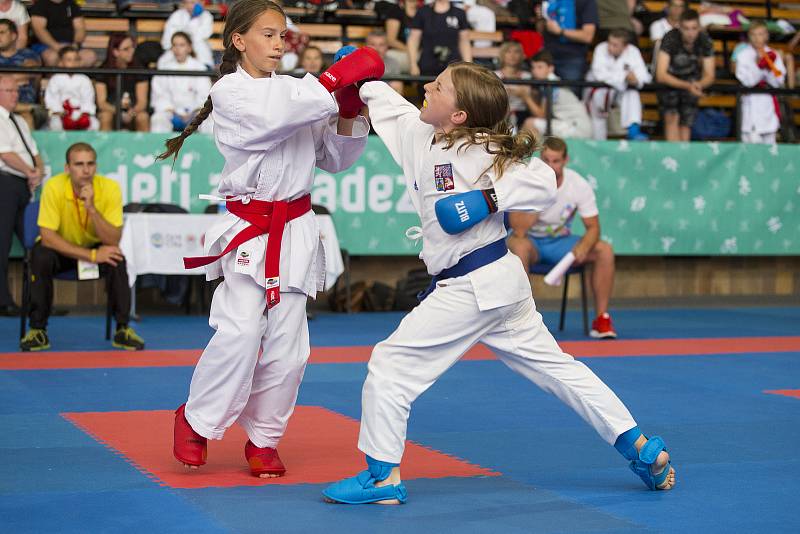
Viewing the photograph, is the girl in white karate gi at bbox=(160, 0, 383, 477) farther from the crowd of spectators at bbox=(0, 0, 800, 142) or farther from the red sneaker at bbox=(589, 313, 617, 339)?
the crowd of spectators at bbox=(0, 0, 800, 142)

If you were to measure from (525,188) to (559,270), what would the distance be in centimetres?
A: 432

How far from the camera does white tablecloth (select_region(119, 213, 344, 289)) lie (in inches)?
344

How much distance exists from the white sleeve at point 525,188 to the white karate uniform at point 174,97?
6849 millimetres

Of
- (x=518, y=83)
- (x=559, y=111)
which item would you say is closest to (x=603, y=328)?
(x=518, y=83)

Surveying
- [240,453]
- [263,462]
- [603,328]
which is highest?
[263,462]

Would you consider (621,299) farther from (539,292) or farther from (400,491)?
(400,491)

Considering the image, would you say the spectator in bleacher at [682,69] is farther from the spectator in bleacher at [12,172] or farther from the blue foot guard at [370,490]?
the blue foot guard at [370,490]

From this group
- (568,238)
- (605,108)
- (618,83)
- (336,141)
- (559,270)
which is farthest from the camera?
(605,108)

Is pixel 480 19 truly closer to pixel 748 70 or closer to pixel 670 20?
pixel 670 20

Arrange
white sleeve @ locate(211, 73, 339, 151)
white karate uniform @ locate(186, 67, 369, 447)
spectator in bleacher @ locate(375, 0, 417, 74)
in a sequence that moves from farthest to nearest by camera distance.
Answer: spectator in bleacher @ locate(375, 0, 417, 74), white karate uniform @ locate(186, 67, 369, 447), white sleeve @ locate(211, 73, 339, 151)

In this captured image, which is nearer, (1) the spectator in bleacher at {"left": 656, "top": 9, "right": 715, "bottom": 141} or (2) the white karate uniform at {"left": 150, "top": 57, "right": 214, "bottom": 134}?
(2) the white karate uniform at {"left": 150, "top": 57, "right": 214, "bottom": 134}

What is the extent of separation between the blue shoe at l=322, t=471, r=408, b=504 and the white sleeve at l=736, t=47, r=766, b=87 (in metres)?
9.37

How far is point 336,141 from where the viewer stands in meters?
4.05

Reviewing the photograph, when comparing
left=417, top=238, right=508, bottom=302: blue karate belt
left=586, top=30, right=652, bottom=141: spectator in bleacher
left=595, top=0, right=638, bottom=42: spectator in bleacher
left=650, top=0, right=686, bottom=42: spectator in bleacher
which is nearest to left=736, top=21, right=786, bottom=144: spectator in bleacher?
left=650, top=0, right=686, bottom=42: spectator in bleacher
